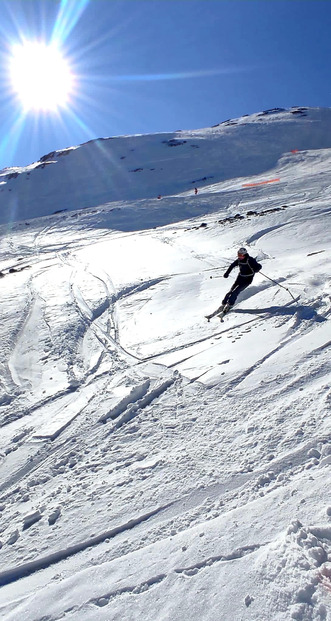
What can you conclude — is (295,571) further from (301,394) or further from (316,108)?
(316,108)

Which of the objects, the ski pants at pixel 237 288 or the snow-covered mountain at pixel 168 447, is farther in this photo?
the ski pants at pixel 237 288

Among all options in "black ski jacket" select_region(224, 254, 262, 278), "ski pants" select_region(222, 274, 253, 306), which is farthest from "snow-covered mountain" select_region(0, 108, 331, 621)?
"black ski jacket" select_region(224, 254, 262, 278)

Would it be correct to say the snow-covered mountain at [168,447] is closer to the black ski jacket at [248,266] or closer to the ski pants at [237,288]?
the ski pants at [237,288]

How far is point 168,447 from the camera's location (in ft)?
12.4

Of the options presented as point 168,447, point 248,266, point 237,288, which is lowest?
point 168,447

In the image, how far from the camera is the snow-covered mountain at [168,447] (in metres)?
2.44

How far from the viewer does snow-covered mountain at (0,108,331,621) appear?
96.0 inches

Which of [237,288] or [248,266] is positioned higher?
[248,266]

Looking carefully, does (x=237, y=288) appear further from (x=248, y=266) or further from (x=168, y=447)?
(x=168, y=447)

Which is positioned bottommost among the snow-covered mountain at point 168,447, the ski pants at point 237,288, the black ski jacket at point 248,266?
the snow-covered mountain at point 168,447

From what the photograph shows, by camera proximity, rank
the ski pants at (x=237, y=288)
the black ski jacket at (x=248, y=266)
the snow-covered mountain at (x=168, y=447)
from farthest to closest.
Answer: the black ski jacket at (x=248, y=266), the ski pants at (x=237, y=288), the snow-covered mountain at (x=168, y=447)

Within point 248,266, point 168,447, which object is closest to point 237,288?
point 248,266

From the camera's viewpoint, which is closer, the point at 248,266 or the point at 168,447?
the point at 168,447

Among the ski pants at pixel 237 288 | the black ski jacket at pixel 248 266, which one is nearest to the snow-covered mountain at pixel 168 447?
the ski pants at pixel 237 288
